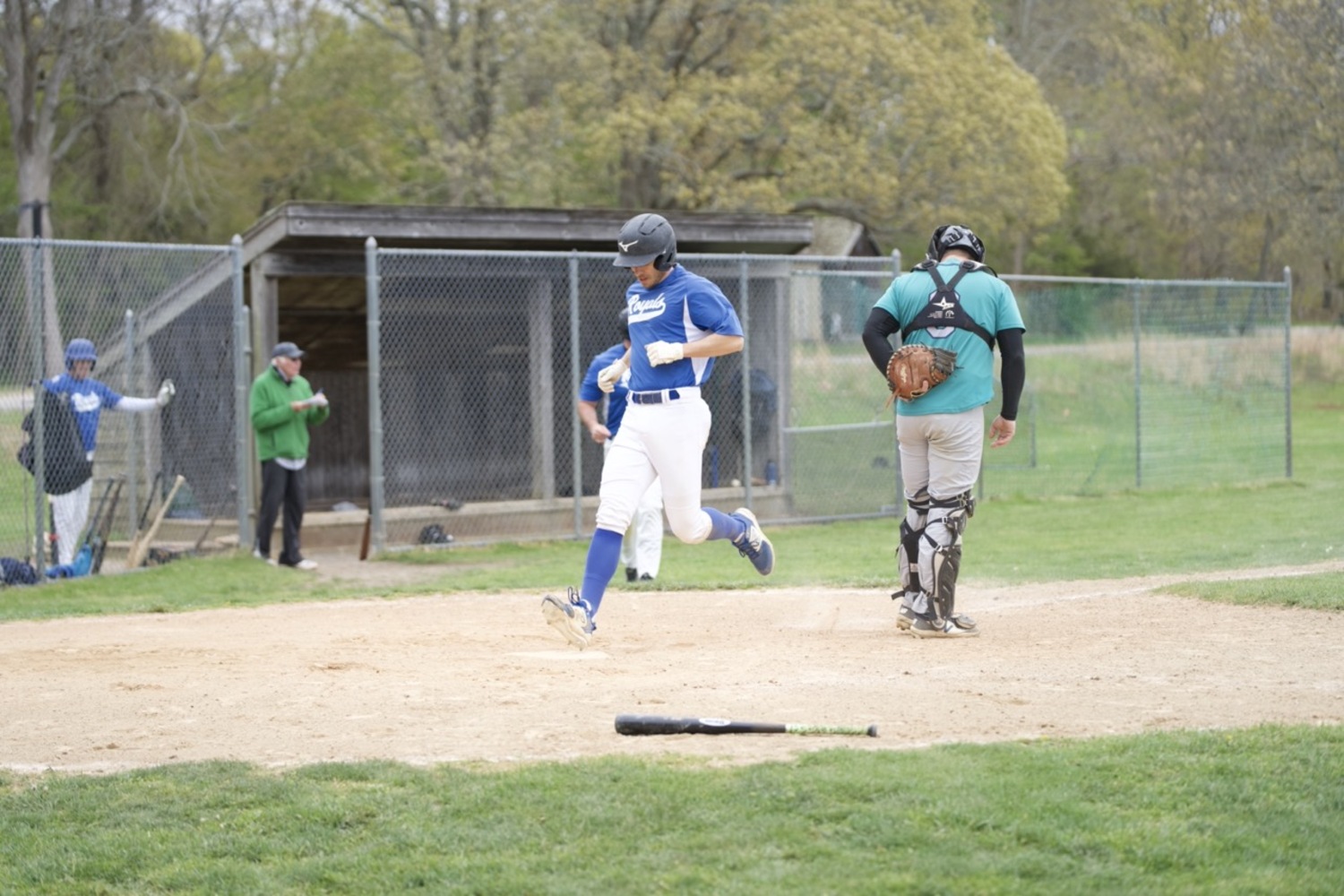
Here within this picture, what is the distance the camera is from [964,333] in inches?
306

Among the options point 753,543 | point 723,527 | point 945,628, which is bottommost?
point 945,628

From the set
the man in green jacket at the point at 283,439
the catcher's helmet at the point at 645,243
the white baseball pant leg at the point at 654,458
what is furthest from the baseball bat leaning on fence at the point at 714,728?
the man in green jacket at the point at 283,439

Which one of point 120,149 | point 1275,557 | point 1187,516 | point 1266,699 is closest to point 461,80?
point 120,149

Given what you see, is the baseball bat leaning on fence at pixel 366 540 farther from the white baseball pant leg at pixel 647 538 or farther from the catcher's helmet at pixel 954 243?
the catcher's helmet at pixel 954 243

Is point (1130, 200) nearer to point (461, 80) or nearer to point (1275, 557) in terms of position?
point (461, 80)

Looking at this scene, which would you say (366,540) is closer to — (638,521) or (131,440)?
(131,440)

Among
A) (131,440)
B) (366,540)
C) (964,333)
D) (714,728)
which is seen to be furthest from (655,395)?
(131,440)

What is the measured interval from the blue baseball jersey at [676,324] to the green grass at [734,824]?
8.99 feet

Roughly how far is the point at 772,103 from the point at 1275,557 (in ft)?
69.2

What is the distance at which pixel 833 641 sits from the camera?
7.71 metres

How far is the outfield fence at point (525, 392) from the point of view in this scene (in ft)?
46.1

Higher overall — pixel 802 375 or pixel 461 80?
pixel 461 80

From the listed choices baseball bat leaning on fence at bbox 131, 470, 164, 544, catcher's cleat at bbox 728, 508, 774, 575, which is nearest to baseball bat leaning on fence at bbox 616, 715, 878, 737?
catcher's cleat at bbox 728, 508, 774, 575

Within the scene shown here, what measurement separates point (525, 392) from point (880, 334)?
383 inches
